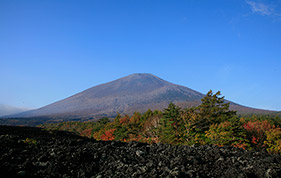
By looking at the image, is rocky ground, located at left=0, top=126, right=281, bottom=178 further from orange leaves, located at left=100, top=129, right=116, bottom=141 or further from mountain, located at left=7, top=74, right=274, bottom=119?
mountain, located at left=7, top=74, right=274, bottom=119

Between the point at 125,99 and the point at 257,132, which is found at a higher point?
the point at 125,99

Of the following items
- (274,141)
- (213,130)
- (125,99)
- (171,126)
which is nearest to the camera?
(274,141)

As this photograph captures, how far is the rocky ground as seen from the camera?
4055 millimetres

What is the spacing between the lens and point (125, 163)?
15.4 ft

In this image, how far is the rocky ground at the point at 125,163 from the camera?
13.3 ft

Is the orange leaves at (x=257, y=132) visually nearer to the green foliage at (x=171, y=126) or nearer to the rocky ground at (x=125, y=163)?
the green foliage at (x=171, y=126)

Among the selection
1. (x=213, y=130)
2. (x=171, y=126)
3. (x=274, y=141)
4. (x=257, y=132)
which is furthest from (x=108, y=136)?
(x=274, y=141)

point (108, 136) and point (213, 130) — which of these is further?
point (108, 136)

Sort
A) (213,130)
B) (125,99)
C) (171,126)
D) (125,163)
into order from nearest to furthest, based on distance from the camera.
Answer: (125,163)
(213,130)
(171,126)
(125,99)

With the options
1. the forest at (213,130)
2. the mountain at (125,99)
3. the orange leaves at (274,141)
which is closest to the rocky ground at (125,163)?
the forest at (213,130)

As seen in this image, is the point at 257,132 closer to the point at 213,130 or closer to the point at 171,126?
the point at 213,130

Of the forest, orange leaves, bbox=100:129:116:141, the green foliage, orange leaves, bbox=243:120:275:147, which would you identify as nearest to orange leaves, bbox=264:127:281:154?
the forest

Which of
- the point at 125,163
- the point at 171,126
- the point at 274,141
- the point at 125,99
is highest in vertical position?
the point at 125,99

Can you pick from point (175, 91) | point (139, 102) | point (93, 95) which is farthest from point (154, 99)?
point (93, 95)
